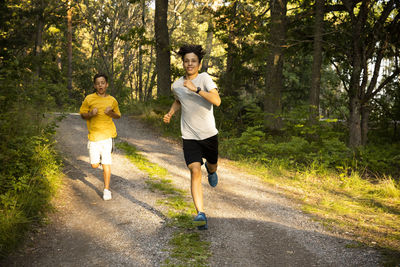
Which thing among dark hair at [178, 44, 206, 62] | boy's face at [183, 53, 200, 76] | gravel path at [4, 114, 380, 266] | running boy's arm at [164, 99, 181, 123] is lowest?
gravel path at [4, 114, 380, 266]

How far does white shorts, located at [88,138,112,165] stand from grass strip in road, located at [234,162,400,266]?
11.0 ft

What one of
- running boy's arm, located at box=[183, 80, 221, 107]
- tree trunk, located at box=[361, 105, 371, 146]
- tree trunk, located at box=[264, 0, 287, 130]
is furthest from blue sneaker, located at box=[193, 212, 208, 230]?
tree trunk, located at box=[264, 0, 287, 130]

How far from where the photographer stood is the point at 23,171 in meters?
5.48

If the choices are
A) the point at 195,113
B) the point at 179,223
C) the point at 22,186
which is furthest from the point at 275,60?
the point at 22,186

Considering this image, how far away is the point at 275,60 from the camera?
12.4 m

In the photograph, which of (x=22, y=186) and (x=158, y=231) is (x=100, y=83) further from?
(x=158, y=231)

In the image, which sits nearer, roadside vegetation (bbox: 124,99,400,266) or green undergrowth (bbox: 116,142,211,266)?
green undergrowth (bbox: 116,142,211,266)

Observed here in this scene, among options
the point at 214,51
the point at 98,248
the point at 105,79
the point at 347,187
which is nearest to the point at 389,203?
the point at 347,187

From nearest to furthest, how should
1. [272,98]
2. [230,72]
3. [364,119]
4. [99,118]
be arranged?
[99,118], [364,119], [272,98], [230,72]

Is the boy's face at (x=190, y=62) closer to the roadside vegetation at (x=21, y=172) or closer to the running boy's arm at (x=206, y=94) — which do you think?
the running boy's arm at (x=206, y=94)

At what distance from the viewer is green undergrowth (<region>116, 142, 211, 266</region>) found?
3.62 m

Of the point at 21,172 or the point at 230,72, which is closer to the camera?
the point at 21,172

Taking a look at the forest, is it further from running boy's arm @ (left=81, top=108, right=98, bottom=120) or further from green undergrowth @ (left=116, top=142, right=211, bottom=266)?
green undergrowth @ (left=116, top=142, right=211, bottom=266)

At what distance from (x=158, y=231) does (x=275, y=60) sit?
31.2 ft
